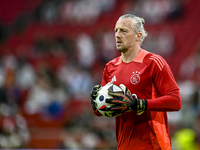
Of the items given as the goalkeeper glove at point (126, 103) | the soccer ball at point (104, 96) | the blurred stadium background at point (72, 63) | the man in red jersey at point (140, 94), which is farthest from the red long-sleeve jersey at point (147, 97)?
the blurred stadium background at point (72, 63)

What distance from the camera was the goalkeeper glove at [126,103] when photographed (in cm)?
323

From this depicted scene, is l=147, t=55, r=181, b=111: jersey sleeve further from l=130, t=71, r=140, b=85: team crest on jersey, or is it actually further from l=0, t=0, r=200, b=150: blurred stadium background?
l=0, t=0, r=200, b=150: blurred stadium background

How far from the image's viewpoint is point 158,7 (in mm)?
13117

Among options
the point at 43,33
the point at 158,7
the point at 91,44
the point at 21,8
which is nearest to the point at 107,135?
the point at 91,44

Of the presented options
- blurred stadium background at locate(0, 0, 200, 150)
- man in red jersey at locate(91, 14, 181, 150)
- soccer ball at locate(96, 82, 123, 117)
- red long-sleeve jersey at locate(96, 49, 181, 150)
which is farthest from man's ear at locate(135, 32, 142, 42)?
blurred stadium background at locate(0, 0, 200, 150)

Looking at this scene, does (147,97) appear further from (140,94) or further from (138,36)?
(138,36)

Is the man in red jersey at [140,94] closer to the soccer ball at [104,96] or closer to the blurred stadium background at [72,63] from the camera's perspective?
the soccer ball at [104,96]

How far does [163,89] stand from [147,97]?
0.23m

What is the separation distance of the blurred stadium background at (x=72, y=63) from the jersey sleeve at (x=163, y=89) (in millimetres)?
3078

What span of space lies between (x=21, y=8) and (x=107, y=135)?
9902 millimetres

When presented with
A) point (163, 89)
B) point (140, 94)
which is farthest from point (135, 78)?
point (163, 89)

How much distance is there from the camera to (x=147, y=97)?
3.52 meters

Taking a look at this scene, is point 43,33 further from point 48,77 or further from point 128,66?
point 128,66

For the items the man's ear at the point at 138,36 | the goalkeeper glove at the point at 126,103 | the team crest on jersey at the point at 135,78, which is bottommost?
the goalkeeper glove at the point at 126,103
